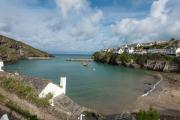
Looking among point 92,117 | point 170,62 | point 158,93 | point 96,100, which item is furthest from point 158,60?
point 92,117

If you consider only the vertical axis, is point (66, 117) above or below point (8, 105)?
below

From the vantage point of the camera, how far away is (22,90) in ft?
75.6

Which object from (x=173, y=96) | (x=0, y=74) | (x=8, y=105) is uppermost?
(x=0, y=74)

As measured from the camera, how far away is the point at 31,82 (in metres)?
26.6

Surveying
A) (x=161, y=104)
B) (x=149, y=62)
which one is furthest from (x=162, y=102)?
(x=149, y=62)

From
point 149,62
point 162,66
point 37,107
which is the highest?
point 37,107

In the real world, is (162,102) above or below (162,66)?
below

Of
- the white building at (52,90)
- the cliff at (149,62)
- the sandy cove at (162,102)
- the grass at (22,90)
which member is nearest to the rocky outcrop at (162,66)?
the cliff at (149,62)

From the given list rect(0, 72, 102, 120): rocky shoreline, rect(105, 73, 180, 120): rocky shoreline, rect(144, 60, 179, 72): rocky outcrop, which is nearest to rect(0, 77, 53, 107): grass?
rect(0, 72, 102, 120): rocky shoreline

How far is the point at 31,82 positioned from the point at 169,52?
428 ft

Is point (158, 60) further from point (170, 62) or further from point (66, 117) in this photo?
point (66, 117)

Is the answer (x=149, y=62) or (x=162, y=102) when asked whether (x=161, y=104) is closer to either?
(x=162, y=102)

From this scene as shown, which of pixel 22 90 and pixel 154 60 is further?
pixel 154 60

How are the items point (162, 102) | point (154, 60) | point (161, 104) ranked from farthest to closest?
point (154, 60) → point (162, 102) → point (161, 104)
